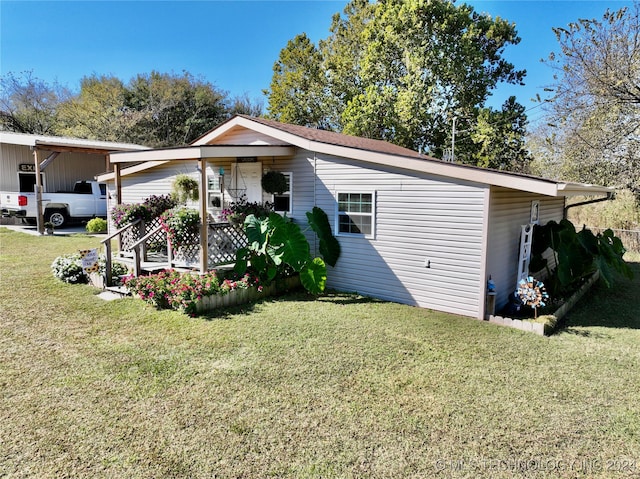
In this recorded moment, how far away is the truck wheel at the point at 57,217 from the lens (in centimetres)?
1563

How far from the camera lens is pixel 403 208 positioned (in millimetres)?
7348

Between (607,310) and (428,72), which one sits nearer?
(607,310)

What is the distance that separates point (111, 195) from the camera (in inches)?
468

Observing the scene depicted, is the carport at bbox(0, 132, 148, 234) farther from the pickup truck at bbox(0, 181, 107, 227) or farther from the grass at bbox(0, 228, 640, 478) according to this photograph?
the grass at bbox(0, 228, 640, 478)

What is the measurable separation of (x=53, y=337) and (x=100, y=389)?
1.85m

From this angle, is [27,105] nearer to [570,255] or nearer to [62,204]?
[62,204]

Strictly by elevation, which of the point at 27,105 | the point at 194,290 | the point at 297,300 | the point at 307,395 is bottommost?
the point at 307,395

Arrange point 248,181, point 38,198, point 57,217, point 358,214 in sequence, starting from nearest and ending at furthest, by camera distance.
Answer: point 358,214
point 248,181
point 38,198
point 57,217

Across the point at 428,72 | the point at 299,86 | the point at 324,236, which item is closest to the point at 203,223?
the point at 324,236

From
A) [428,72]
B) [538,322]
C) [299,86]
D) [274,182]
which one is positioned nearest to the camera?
[538,322]

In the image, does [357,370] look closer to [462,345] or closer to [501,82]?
[462,345]

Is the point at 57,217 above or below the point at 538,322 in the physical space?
above

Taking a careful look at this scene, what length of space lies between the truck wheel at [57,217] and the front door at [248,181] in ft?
32.6

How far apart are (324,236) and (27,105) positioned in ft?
98.0
